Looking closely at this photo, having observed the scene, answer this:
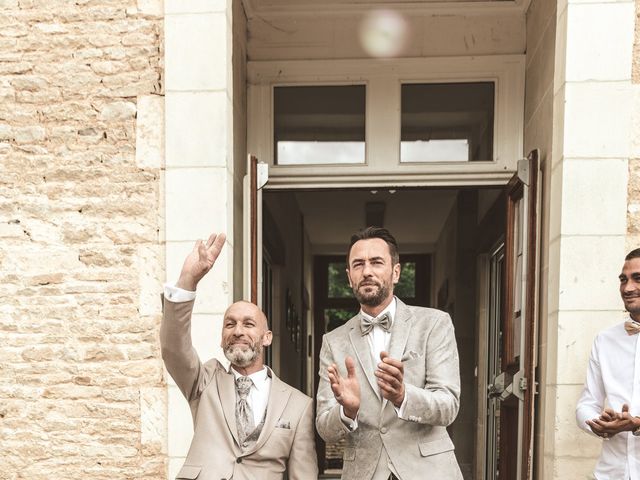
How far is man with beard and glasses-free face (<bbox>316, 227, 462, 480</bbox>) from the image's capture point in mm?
2545

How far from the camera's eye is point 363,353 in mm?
2760

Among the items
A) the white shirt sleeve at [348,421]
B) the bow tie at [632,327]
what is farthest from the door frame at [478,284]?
the white shirt sleeve at [348,421]

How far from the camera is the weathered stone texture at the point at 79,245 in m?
4.16

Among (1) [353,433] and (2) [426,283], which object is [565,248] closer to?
(1) [353,433]

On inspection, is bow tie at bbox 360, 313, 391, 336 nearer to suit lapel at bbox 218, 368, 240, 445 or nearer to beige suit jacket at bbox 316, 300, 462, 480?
beige suit jacket at bbox 316, 300, 462, 480

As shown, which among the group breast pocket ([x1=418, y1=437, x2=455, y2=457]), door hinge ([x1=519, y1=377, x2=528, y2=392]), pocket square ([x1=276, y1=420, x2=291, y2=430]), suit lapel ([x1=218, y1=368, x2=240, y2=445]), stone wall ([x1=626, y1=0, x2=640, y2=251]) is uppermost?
stone wall ([x1=626, y1=0, x2=640, y2=251])

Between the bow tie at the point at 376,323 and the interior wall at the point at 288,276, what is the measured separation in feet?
12.7

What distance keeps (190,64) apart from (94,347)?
1760 mm

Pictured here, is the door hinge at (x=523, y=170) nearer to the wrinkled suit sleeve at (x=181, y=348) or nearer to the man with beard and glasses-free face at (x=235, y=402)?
the man with beard and glasses-free face at (x=235, y=402)

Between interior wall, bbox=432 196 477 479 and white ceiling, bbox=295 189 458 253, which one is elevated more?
white ceiling, bbox=295 189 458 253

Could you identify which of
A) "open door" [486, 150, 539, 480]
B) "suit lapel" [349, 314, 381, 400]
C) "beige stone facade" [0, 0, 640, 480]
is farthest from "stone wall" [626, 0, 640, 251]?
"suit lapel" [349, 314, 381, 400]

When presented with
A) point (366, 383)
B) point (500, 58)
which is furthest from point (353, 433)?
point (500, 58)

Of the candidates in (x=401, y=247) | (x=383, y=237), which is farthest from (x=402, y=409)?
(x=401, y=247)

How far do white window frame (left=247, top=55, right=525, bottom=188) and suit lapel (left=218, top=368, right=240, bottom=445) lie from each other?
277 cm
